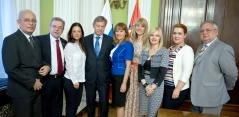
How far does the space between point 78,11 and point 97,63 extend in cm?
120

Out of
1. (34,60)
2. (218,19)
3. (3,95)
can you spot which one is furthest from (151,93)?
(218,19)

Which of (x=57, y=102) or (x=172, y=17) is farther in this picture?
(x=172, y=17)

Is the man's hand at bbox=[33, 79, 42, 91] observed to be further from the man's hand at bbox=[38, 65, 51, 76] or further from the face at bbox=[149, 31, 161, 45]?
the face at bbox=[149, 31, 161, 45]

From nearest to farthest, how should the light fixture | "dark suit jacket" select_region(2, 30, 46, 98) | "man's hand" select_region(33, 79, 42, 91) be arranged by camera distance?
"dark suit jacket" select_region(2, 30, 46, 98), "man's hand" select_region(33, 79, 42, 91), the light fixture

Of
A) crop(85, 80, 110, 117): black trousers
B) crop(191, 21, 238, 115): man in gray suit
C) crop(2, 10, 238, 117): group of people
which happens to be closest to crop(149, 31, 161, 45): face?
crop(2, 10, 238, 117): group of people

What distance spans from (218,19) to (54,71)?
2.70m

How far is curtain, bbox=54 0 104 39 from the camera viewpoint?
2812mm

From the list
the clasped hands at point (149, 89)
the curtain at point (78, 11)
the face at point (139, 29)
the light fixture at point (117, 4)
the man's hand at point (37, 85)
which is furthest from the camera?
the light fixture at point (117, 4)

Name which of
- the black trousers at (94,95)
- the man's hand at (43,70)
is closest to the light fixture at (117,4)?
the black trousers at (94,95)

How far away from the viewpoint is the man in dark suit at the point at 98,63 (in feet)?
7.31

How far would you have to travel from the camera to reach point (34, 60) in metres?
1.85

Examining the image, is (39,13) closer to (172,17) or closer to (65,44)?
(65,44)

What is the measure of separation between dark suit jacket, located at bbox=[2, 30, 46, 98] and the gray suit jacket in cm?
168

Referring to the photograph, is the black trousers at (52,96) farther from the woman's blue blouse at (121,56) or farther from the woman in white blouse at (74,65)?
the woman's blue blouse at (121,56)
